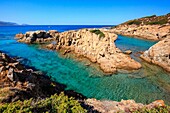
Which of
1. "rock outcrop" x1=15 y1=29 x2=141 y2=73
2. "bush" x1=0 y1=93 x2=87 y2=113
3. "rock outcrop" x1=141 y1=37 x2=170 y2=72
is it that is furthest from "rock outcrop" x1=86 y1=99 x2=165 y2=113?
"rock outcrop" x1=141 y1=37 x2=170 y2=72

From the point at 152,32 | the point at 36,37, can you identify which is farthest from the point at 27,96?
the point at 152,32

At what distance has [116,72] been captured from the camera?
32.6m

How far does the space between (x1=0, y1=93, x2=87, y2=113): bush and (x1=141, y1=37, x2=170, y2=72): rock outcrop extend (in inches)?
1162

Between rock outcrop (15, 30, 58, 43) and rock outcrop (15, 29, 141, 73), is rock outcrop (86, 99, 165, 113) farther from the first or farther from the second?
rock outcrop (15, 30, 58, 43)

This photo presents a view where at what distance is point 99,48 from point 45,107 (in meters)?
32.9

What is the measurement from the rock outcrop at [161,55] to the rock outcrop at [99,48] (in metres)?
5.32

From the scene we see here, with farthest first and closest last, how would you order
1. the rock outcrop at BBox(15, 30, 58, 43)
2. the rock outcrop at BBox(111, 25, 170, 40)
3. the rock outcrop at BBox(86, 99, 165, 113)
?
the rock outcrop at BBox(111, 25, 170, 40), the rock outcrop at BBox(15, 30, 58, 43), the rock outcrop at BBox(86, 99, 165, 113)

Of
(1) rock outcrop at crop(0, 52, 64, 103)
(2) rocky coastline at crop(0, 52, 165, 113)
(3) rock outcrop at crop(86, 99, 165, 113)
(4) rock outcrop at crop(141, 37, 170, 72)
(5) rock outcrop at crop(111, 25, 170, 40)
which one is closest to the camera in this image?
(1) rock outcrop at crop(0, 52, 64, 103)

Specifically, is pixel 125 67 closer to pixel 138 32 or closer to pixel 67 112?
pixel 67 112

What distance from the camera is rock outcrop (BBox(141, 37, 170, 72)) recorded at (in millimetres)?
37281

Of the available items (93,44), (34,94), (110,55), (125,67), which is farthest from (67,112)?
(93,44)

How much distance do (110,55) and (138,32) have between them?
218 ft

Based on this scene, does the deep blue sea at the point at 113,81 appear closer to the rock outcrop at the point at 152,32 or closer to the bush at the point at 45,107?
the bush at the point at 45,107

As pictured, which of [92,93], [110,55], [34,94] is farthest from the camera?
[110,55]
